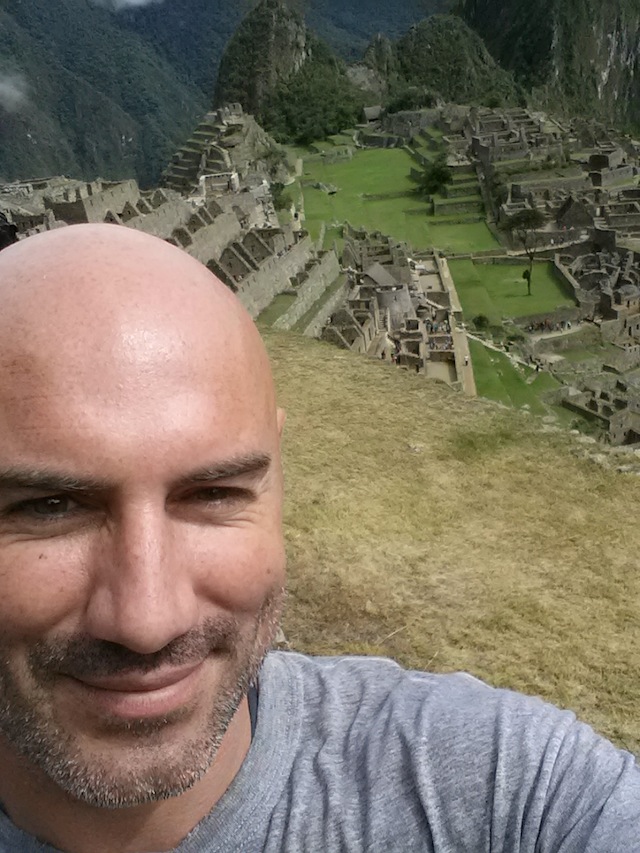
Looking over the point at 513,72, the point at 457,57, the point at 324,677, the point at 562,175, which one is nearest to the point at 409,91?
the point at 457,57

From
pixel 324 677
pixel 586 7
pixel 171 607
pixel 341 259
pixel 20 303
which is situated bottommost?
pixel 341 259

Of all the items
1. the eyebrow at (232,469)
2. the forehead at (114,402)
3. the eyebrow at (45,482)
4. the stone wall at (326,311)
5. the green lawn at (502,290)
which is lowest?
the green lawn at (502,290)

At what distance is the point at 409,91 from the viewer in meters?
55.3

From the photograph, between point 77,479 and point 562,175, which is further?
point 562,175

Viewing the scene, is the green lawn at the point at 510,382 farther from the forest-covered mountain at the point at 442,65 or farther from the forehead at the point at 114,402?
the forest-covered mountain at the point at 442,65

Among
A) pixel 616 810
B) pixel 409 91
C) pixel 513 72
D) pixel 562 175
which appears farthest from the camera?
pixel 513 72

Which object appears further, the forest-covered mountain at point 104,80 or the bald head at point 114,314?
the forest-covered mountain at point 104,80

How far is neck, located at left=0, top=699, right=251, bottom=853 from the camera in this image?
4.26 feet

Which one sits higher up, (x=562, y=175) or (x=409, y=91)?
(x=409, y=91)

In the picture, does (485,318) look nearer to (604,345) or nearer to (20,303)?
(604,345)

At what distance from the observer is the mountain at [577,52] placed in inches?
3125

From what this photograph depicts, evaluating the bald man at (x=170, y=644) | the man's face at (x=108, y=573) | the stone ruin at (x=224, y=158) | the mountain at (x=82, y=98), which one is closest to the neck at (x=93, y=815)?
the bald man at (x=170, y=644)

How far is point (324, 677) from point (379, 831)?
1.12 feet

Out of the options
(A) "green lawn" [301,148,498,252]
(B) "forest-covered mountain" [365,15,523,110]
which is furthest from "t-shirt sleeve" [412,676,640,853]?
(B) "forest-covered mountain" [365,15,523,110]
